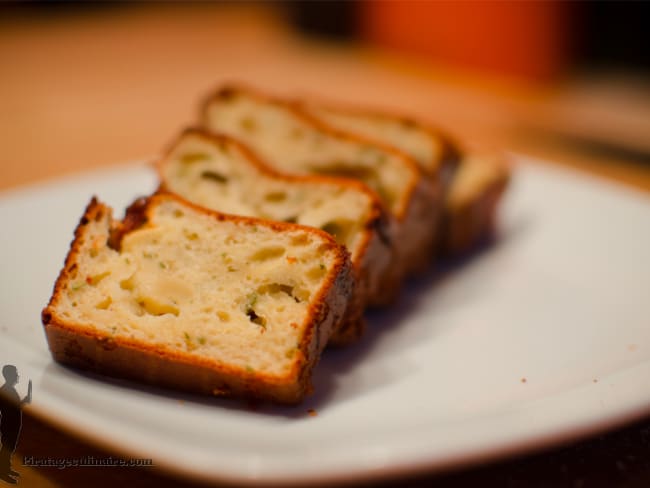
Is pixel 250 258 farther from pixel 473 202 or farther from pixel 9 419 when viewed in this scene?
pixel 473 202

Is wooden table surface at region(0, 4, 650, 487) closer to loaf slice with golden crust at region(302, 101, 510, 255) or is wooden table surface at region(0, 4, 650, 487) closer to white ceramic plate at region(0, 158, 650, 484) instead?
white ceramic plate at region(0, 158, 650, 484)

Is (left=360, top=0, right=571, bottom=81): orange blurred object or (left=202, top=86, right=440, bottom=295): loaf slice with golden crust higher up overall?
(left=202, top=86, right=440, bottom=295): loaf slice with golden crust

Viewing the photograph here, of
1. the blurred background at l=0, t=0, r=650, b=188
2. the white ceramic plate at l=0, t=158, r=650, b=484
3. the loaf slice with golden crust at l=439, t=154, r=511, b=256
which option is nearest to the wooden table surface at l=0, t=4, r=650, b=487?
the blurred background at l=0, t=0, r=650, b=188

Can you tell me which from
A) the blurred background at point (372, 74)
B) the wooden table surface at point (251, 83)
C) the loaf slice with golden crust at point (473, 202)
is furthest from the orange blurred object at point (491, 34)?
the loaf slice with golden crust at point (473, 202)

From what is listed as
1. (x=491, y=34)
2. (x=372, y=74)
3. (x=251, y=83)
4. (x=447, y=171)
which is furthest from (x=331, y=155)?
(x=491, y=34)

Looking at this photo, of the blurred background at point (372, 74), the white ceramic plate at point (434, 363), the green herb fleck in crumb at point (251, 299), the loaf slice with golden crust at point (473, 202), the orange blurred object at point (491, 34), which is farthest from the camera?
the orange blurred object at point (491, 34)

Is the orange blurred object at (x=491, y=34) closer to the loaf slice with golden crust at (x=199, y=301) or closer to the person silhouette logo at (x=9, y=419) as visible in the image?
the loaf slice with golden crust at (x=199, y=301)

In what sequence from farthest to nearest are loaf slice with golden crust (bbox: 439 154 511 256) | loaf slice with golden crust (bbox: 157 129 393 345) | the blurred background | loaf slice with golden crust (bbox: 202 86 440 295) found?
the blurred background
loaf slice with golden crust (bbox: 439 154 511 256)
loaf slice with golden crust (bbox: 202 86 440 295)
loaf slice with golden crust (bbox: 157 129 393 345)
